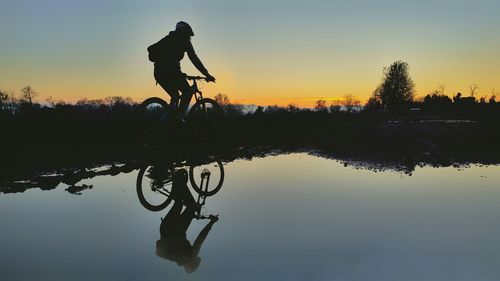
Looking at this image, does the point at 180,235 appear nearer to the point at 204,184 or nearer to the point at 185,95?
the point at 204,184

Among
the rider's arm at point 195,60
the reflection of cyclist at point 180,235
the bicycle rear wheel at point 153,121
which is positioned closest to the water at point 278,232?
the reflection of cyclist at point 180,235

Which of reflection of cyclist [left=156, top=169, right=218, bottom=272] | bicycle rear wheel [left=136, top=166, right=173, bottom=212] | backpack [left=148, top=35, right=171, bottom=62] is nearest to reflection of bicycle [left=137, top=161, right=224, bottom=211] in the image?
bicycle rear wheel [left=136, top=166, right=173, bottom=212]

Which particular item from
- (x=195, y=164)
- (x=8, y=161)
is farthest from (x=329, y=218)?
(x=8, y=161)

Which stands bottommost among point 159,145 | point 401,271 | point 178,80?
point 401,271

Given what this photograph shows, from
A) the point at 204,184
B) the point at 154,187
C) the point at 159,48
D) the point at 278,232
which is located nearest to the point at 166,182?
the point at 154,187

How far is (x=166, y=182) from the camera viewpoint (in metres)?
7.25

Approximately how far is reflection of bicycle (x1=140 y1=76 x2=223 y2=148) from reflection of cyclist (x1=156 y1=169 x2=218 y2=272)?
2.77 meters

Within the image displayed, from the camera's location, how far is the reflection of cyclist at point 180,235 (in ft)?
12.7

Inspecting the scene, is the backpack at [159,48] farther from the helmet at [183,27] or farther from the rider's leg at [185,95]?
the rider's leg at [185,95]

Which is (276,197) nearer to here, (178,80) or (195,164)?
(195,164)

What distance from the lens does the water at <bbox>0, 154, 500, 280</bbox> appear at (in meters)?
3.58

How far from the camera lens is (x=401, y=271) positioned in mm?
3545

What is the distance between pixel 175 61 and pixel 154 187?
10.1 ft

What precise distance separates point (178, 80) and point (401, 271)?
6583 millimetres
